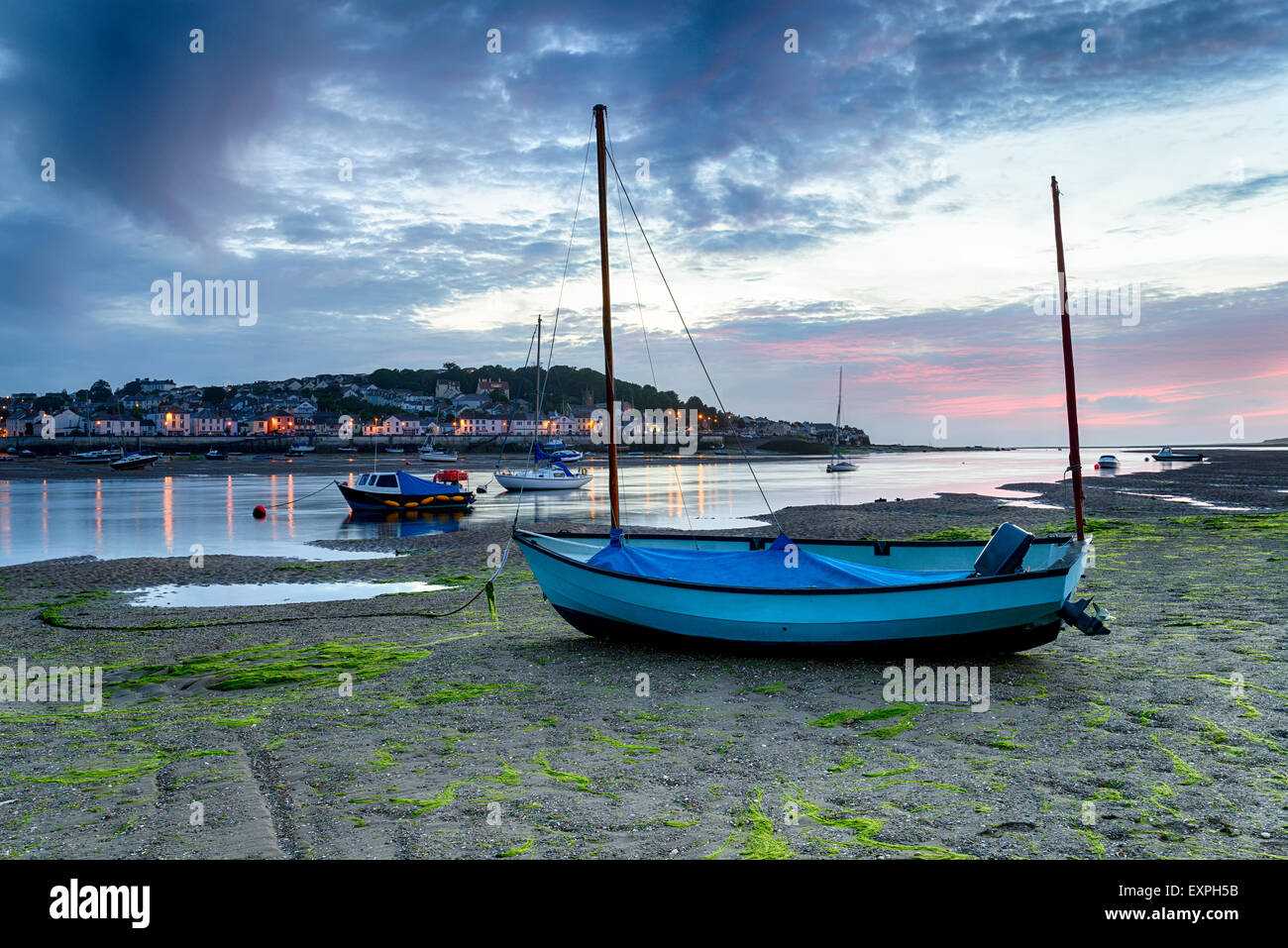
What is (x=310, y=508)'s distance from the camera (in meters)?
45.0

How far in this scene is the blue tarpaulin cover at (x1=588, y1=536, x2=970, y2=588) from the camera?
33.9ft

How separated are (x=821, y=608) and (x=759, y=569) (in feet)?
4.03

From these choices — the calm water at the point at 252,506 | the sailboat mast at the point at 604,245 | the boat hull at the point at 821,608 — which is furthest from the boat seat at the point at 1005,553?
the calm water at the point at 252,506

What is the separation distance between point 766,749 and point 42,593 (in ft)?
65.8

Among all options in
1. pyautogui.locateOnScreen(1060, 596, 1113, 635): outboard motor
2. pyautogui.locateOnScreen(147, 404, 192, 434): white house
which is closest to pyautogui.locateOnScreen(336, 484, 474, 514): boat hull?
pyautogui.locateOnScreen(1060, 596, 1113, 635): outboard motor

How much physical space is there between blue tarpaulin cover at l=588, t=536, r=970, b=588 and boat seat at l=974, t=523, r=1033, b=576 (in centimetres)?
43

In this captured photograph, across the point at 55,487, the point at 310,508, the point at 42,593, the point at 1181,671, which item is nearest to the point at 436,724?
the point at 1181,671

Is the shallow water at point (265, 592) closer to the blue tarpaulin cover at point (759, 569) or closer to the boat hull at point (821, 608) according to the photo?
the boat hull at point (821, 608)

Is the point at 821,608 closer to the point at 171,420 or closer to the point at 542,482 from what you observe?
the point at 542,482

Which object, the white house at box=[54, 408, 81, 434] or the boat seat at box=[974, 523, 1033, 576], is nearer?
the boat seat at box=[974, 523, 1033, 576]

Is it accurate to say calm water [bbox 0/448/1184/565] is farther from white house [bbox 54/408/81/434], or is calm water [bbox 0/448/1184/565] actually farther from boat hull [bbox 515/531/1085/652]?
white house [bbox 54/408/81/434]

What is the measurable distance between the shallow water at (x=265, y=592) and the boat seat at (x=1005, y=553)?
13.0m

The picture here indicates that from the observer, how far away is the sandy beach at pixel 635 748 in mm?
5340
